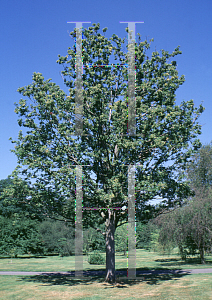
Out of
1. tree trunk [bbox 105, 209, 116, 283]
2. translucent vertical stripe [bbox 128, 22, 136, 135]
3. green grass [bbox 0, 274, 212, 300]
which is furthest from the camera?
tree trunk [bbox 105, 209, 116, 283]

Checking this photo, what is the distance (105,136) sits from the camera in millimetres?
12695

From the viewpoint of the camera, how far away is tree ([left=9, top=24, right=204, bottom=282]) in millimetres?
12336

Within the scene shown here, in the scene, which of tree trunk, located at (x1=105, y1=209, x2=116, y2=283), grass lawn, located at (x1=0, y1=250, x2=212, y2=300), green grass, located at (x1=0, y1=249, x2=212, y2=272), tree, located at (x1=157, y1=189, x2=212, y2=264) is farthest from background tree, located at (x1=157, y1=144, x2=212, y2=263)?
tree trunk, located at (x1=105, y1=209, x2=116, y2=283)

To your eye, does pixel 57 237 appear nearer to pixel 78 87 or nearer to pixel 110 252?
pixel 110 252

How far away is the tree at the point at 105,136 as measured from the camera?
12336mm

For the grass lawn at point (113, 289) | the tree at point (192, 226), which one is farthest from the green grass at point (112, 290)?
the tree at point (192, 226)

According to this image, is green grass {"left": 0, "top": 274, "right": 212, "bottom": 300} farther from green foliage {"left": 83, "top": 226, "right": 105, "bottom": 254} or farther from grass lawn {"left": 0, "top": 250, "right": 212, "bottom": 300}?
green foliage {"left": 83, "top": 226, "right": 105, "bottom": 254}

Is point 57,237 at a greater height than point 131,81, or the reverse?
point 131,81

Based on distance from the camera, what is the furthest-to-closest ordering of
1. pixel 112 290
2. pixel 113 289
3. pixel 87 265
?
pixel 87 265, pixel 113 289, pixel 112 290

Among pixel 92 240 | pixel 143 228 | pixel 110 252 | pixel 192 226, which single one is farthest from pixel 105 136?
pixel 143 228

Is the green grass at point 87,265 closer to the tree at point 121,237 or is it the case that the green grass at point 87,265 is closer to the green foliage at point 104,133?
the tree at point 121,237

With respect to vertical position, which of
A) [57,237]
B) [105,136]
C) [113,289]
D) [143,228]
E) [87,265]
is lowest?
[87,265]

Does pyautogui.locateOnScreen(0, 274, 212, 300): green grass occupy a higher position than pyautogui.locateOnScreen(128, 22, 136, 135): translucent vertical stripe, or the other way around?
pyautogui.locateOnScreen(128, 22, 136, 135): translucent vertical stripe

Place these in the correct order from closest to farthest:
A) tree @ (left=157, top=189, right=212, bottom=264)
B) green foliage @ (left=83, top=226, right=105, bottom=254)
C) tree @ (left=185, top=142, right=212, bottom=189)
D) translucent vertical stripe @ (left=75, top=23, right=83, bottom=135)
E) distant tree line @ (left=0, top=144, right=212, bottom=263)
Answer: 1. translucent vertical stripe @ (left=75, top=23, right=83, bottom=135)
2. distant tree line @ (left=0, top=144, right=212, bottom=263)
3. tree @ (left=157, top=189, right=212, bottom=264)
4. tree @ (left=185, top=142, right=212, bottom=189)
5. green foliage @ (left=83, top=226, right=105, bottom=254)
